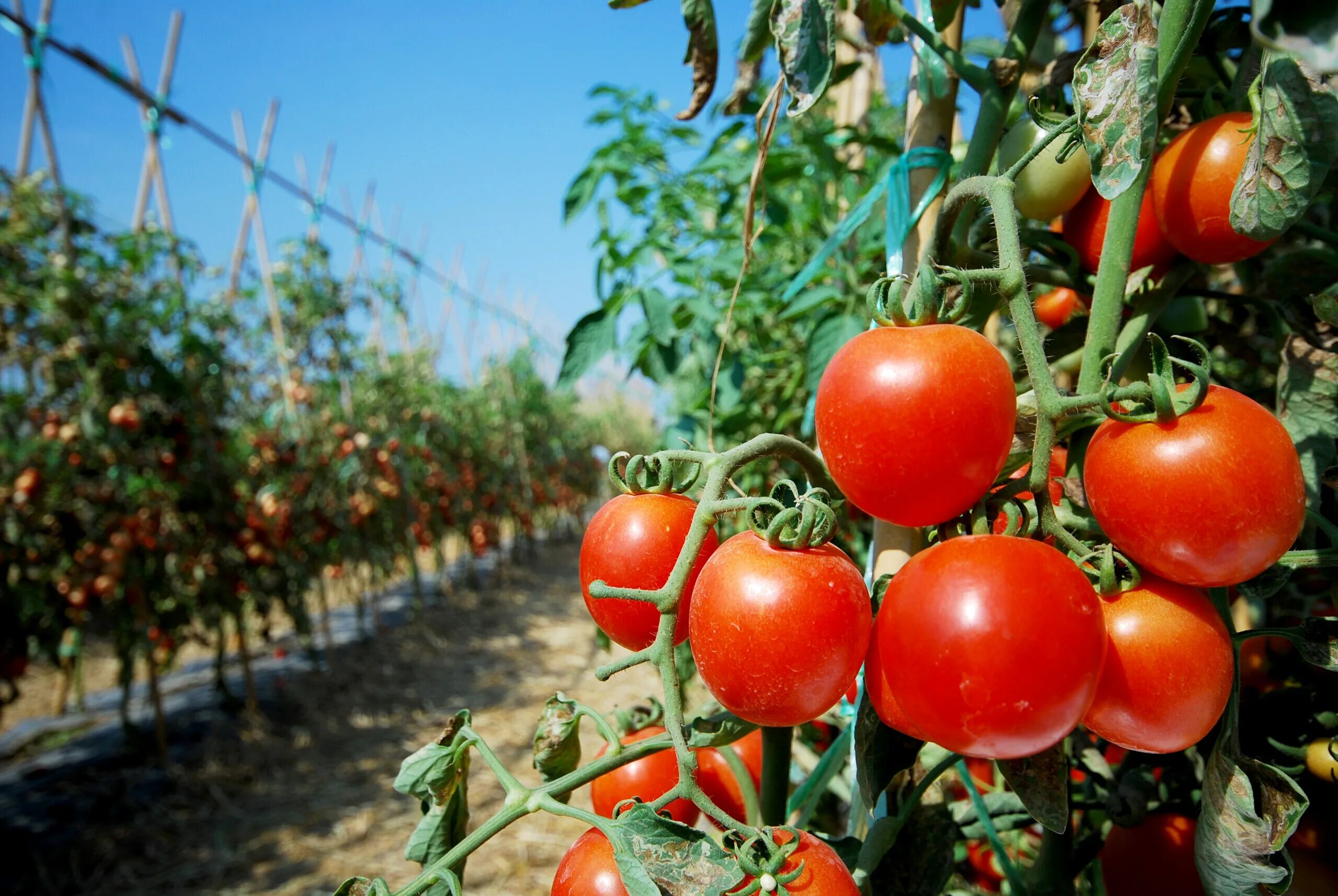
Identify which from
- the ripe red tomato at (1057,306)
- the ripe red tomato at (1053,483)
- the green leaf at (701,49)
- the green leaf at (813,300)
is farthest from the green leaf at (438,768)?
the green leaf at (813,300)

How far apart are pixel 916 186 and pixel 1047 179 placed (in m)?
0.12

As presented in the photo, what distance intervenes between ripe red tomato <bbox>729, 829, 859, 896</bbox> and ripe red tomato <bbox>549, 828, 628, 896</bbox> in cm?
8

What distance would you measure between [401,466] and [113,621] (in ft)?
6.79

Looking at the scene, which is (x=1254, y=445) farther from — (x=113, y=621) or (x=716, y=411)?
(x=113, y=621)

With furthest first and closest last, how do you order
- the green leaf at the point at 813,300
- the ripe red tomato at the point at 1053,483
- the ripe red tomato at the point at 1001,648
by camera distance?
1. the green leaf at the point at 813,300
2. the ripe red tomato at the point at 1053,483
3. the ripe red tomato at the point at 1001,648

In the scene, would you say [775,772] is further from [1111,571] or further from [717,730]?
[1111,571]

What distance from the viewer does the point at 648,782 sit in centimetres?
58

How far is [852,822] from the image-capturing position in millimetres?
577

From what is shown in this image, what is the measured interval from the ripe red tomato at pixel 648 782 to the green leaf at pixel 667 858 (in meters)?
0.16

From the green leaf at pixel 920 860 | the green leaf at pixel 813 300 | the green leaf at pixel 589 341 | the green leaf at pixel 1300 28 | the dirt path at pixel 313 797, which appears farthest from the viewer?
the dirt path at pixel 313 797

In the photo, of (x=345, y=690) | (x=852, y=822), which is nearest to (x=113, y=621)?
(x=345, y=690)

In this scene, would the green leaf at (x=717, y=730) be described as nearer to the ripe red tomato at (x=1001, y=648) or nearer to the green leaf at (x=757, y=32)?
the ripe red tomato at (x=1001, y=648)

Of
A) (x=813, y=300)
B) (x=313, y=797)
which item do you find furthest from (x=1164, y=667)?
(x=313, y=797)

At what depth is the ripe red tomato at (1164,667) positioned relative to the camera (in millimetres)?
358
